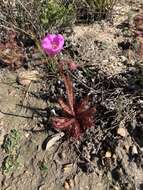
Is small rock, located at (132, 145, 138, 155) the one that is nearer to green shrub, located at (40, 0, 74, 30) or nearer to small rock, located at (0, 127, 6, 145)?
small rock, located at (0, 127, 6, 145)

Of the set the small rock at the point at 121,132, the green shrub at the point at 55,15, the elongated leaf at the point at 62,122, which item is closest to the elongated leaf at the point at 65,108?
the elongated leaf at the point at 62,122

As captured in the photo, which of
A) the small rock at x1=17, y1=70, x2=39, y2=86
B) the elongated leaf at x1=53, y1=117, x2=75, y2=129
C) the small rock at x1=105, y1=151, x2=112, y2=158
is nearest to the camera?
the small rock at x1=105, y1=151, x2=112, y2=158

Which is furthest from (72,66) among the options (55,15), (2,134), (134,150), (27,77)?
(134,150)

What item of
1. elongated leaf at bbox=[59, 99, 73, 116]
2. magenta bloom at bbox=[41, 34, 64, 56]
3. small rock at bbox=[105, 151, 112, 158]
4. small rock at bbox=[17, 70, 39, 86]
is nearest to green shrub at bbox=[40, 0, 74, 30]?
small rock at bbox=[17, 70, 39, 86]

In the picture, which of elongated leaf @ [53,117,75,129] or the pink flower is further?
the pink flower

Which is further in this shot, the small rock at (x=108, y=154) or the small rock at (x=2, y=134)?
the small rock at (x=2, y=134)

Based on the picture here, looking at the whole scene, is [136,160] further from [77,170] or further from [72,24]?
[72,24]

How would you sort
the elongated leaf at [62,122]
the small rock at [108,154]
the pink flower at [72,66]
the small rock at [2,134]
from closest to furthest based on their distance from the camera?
the small rock at [108,154] → the elongated leaf at [62,122] → the small rock at [2,134] → the pink flower at [72,66]

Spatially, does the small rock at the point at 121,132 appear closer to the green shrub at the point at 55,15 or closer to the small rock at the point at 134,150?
the small rock at the point at 134,150

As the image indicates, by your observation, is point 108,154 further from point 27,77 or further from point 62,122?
point 27,77
